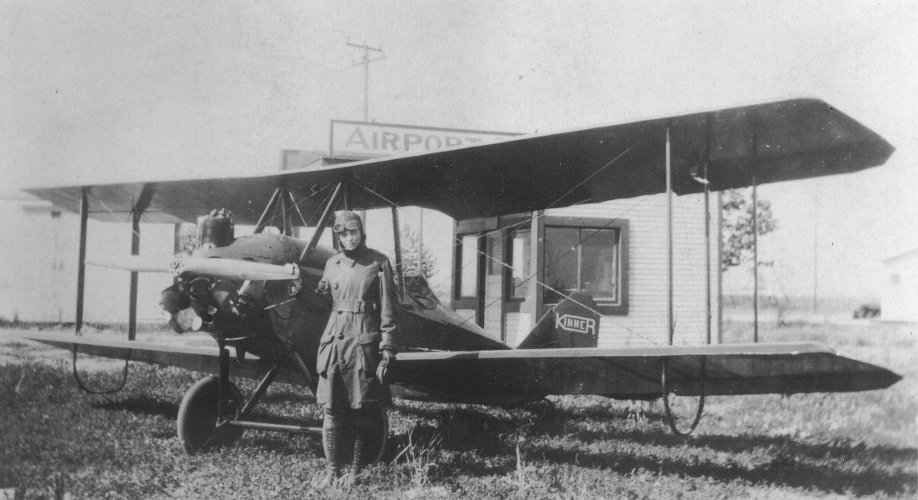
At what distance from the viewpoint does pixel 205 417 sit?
225 inches

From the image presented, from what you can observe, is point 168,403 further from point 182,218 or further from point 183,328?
point 183,328

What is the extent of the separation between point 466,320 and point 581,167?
A: 2007 millimetres

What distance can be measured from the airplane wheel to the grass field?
0.60ft

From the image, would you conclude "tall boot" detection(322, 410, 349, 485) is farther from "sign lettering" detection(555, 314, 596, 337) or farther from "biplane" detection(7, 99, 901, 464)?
"sign lettering" detection(555, 314, 596, 337)

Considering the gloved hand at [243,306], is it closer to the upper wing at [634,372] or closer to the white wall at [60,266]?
the white wall at [60,266]

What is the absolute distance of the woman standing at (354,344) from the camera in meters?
4.38

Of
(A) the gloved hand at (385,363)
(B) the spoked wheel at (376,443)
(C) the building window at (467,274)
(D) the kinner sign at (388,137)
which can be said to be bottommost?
(B) the spoked wheel at (376,443)

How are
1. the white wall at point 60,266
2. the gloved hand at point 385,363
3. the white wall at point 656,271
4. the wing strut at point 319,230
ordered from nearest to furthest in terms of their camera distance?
the gloved hand at point 385,363, the wing strut at point 319,230, the white wall at point 60,266, the white wall at point 656,271

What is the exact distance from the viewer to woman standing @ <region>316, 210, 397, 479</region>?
14.4ft

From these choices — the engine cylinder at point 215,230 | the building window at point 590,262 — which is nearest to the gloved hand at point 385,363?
the engine cylinder at point 215,230

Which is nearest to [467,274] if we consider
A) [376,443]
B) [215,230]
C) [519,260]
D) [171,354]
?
[519,260]

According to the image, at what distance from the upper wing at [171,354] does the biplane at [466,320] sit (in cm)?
3

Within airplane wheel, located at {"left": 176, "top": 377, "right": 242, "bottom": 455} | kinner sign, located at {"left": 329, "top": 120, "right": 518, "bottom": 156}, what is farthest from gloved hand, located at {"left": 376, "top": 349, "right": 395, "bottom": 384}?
kinner sign, located at {"left": 329, "top": 120, "right": 518, "bottom": 156}

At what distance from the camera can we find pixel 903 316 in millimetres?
24844
